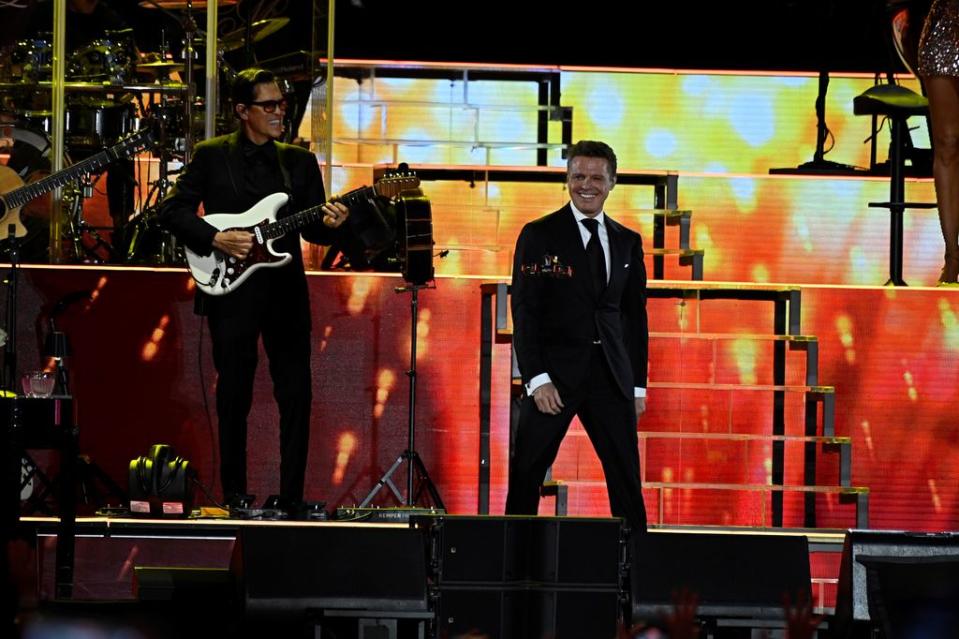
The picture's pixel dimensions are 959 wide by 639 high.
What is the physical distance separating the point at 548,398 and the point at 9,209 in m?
3.10

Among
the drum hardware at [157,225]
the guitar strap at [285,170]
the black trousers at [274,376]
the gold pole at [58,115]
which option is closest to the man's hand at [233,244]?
the black trousers at [274,376]

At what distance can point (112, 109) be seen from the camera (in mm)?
8531

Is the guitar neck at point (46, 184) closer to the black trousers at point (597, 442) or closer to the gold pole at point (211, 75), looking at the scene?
the gold pole at point (211, 75)

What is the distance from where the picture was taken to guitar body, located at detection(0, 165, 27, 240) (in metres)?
7.50

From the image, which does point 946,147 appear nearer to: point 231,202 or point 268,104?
point 268,104

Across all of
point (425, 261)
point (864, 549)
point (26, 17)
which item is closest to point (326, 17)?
point (26, 17)

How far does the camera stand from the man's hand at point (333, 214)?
649cm

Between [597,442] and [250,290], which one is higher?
[250,290]

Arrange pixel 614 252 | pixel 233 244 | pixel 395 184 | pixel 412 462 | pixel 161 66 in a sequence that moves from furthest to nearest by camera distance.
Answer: pixel 161 66 → pixel 412 462 → pixel 395 184 → pixel 233 244 → pixel 614 252

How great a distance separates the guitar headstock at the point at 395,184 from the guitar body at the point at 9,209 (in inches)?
68.6

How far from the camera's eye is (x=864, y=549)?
4.78 metres

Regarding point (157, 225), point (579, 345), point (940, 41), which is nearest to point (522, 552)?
point (579, 345)

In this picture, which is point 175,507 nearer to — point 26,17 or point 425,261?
point 425,261

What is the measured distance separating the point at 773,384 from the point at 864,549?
3046 millimetres
